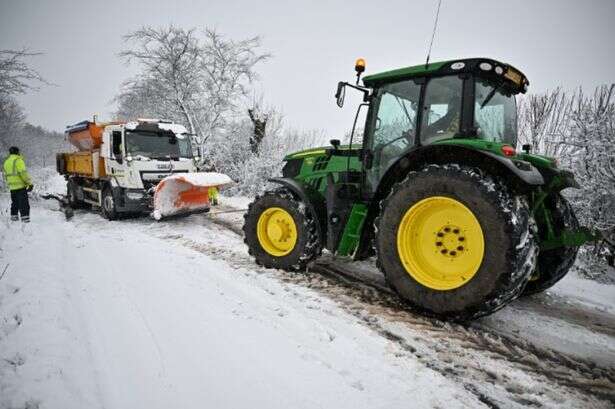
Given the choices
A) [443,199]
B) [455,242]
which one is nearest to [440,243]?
[455,242]

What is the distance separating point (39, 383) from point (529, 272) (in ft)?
11.0

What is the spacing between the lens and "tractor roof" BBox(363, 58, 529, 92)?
10.1 feet

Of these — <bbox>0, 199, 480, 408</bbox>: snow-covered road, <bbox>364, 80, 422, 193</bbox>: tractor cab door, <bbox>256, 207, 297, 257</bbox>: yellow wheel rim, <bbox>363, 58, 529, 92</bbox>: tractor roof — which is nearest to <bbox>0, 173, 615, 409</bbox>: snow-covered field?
<bbox>0, 199, 480, 408</bbox>: snow-covered road

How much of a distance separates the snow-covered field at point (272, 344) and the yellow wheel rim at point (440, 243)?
1.35ft

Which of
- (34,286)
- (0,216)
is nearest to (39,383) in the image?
(34,286)

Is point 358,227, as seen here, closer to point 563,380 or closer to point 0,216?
point 563,380

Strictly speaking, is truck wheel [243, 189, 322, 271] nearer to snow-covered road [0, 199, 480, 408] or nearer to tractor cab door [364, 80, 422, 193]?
snow-covered road [0, 199, 480, 408]

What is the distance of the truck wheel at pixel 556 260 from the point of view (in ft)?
11.4

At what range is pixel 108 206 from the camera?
847 centimetres

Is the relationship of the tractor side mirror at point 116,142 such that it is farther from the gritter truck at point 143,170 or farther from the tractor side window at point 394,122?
the tractor side window at point 394,122

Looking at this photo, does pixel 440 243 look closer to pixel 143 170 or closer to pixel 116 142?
pixel 143 170

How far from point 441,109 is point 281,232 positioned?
238cm

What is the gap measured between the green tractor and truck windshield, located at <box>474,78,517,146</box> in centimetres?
1

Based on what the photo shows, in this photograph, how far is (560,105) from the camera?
8.98 meters
